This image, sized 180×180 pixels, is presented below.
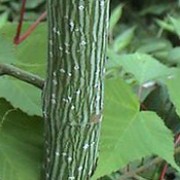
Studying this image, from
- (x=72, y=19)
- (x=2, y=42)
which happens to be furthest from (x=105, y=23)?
(x=2, y=42)

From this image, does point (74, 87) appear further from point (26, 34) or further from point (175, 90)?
point (26, 34)

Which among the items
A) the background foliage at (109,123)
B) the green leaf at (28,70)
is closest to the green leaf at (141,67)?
the background foliage at (109,123)

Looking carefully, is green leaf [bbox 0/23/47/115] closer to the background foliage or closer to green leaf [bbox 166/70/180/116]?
the background foliage

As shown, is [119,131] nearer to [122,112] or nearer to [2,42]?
[122,112]

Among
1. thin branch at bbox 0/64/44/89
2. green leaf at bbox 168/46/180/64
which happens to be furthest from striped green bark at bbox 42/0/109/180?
green leaf at bbox 168/46/180/64

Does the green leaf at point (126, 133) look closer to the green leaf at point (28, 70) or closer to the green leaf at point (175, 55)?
the green leaf at point (28, 70)
